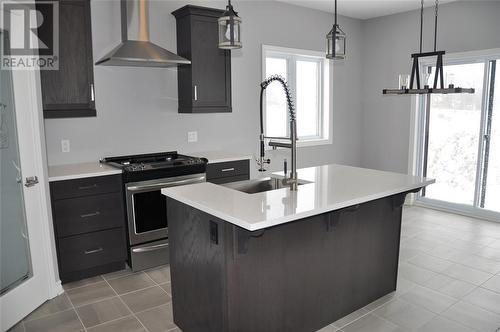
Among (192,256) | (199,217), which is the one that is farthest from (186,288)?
(199,217)

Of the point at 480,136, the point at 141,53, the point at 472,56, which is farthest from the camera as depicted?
the point at 480,136

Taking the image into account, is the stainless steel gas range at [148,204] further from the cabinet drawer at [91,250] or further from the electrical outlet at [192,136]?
the electrical outlet at [192,136]

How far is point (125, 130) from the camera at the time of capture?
4039 millimetres

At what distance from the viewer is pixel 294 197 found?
2.29 meters

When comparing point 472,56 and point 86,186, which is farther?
point 472,56

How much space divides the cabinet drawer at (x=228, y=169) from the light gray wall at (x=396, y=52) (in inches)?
109

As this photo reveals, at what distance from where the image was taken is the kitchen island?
82.7 inches

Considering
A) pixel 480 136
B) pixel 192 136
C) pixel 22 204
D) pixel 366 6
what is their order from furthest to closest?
pixel 366 6 < pixel 480 136 < pixel 192 136 < pixel 22 204

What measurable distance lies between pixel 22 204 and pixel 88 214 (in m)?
0.57

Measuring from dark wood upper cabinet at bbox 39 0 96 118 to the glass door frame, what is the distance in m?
4.43

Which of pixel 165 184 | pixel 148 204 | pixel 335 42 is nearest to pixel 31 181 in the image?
pixel 148 204

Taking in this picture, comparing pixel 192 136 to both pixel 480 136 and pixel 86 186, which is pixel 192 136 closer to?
pixel 86 186

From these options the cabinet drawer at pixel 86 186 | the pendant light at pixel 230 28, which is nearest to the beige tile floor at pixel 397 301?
the cabinet drawer at pixel 86 186

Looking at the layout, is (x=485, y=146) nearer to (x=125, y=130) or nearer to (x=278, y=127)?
(x=278, y=127)
